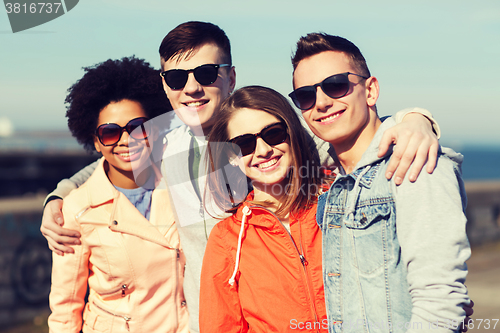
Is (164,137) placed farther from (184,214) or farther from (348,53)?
(348,53)

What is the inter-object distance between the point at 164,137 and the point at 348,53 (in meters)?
1.59

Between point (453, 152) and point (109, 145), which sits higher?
point (109, 145)

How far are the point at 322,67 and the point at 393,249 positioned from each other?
1.09m

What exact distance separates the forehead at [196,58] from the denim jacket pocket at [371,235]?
1620 millimetres

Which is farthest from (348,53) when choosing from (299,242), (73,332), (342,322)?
(73,332)

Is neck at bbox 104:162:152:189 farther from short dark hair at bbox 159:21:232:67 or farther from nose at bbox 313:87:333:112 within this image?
nose at bbox 313:87:333:112

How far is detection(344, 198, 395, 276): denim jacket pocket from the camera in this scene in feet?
6.18

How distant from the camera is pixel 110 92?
2.96m

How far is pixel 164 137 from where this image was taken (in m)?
3.17

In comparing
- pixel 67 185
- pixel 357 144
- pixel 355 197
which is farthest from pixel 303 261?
pixel 67 185

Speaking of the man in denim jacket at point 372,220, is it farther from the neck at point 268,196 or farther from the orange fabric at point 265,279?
the neck at point 268,196

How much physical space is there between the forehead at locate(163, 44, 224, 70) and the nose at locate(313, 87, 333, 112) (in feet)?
3.43

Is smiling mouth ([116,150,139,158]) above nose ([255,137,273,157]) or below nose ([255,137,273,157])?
above

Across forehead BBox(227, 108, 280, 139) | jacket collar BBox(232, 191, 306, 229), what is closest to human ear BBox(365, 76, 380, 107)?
forehead BBox(227, 108, 280, 139)
